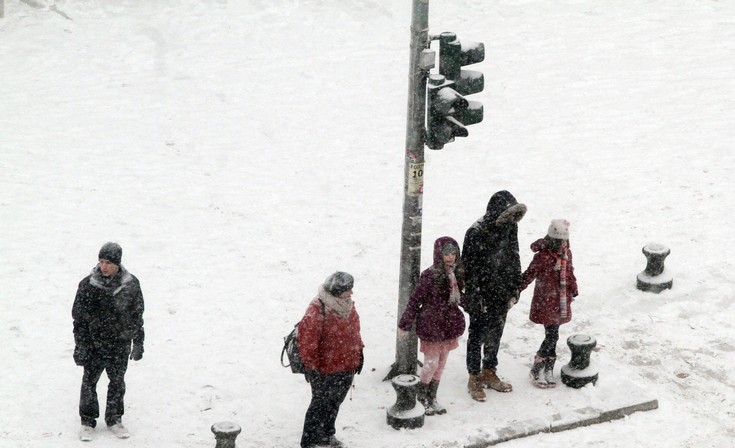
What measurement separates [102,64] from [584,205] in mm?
8946

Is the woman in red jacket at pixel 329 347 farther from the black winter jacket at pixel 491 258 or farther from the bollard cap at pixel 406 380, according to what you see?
the black winter jacket at pixel 491 258

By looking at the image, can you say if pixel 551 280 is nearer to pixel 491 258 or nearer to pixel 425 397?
pixel 491 258

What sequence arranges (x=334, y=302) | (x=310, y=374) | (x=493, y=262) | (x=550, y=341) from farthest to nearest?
(x=550, y=341), (x=493, y=262), (x=310, y=374), (x=334, y=302)

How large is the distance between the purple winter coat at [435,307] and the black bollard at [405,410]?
1.43ft

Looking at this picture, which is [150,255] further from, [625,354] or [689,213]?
[689,213]

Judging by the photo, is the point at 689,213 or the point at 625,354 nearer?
the point at 625,354

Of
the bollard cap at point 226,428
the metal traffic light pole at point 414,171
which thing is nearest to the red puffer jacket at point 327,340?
the bollard cap at point 226,428

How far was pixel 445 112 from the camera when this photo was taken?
888 cm

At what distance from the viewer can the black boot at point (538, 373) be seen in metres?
9.88

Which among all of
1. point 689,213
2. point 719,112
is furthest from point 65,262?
point 719,112

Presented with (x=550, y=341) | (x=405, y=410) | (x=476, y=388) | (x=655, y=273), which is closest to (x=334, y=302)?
(x=405, y=410)

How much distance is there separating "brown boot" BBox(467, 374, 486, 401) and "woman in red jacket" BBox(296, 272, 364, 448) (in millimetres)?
1593

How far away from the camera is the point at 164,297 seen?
11.5 metres

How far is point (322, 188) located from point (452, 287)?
605 centimetres
